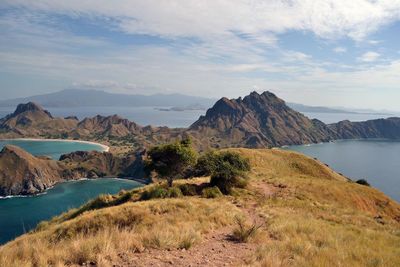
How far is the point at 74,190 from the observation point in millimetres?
190375

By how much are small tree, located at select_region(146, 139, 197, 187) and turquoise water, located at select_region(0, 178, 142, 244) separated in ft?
309

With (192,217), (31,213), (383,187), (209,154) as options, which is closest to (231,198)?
(209,154)

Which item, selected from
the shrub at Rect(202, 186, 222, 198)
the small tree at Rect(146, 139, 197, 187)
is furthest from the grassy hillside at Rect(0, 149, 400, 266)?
the small tree at Rect(146, 139, 197, 187)

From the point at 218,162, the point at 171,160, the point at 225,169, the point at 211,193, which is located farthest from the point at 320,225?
the point at 171,160

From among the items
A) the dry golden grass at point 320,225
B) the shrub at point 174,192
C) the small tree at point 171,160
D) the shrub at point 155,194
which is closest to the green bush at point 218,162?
the small tree at point 171,160

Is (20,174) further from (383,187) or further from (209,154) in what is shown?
(383,187)

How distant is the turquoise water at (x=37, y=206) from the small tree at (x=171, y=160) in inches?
3707

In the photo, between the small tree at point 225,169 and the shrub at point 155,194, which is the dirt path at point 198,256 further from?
the small tree at point 225,169

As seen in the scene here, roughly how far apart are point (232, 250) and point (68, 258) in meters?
5.55

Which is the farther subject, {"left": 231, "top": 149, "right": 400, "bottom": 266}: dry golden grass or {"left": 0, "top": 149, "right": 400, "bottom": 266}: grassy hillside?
{"left": 231, "top": 149, "right": 400, "bottom": 266}: dry golden grass

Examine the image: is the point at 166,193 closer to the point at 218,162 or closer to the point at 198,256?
the point at 218,162

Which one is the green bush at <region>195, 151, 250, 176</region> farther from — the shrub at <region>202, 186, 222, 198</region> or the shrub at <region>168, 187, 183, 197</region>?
the shrub at <region>168, 187, 183, 197</region>

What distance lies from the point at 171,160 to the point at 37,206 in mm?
141387

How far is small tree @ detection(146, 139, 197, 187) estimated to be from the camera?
38594 millimetres
